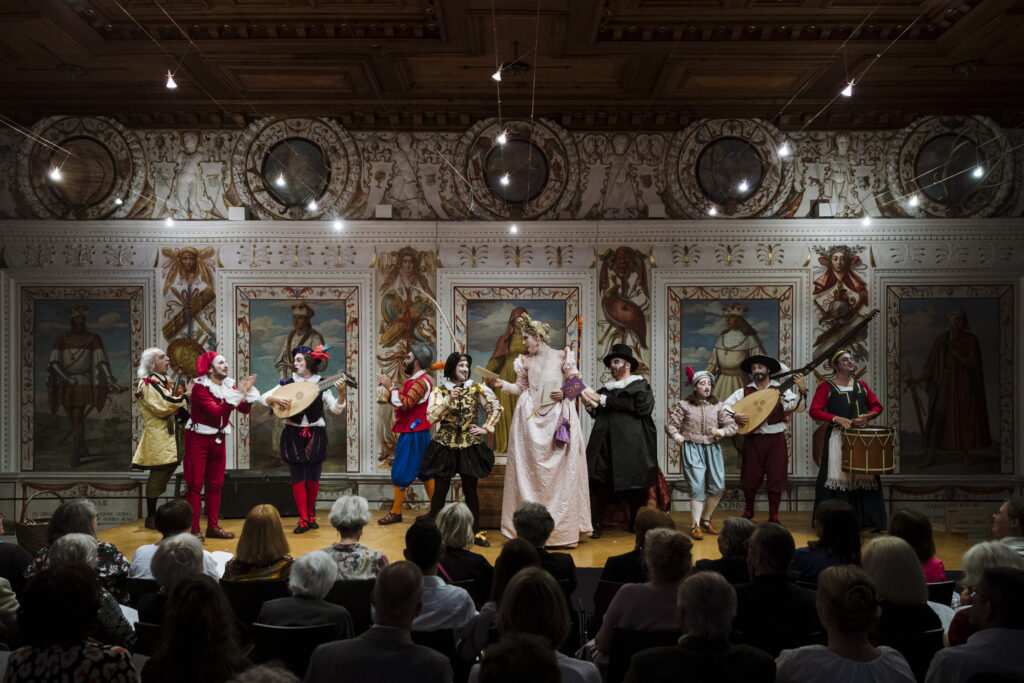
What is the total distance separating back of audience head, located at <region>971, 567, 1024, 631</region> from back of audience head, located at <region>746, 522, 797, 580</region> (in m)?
0.75

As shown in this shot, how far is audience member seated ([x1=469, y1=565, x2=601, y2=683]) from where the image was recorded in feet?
8.78

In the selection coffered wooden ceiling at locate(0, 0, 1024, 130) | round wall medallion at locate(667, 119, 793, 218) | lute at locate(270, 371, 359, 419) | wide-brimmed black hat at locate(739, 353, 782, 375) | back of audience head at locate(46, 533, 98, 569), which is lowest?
back of audience head at locate(46, 533, 98, 569)

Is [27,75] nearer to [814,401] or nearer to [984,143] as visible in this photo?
[814,401]

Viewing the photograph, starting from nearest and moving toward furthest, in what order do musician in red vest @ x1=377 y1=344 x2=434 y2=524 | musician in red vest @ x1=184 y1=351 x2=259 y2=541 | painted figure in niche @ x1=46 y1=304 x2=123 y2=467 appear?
musician in red vest @ x1=184 y1=351 x2=259 y2=541, musician in red vest @ x1=377 y1=344 x2=434 y2=524, painted figure in niche @ x1=46 y1=304 x2=123 y2=467

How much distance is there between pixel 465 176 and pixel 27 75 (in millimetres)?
5151

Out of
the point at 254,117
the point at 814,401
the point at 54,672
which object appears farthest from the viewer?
the point at 254,117

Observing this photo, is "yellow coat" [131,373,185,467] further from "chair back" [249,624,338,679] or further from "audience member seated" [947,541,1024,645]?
"audience member seated" [947,541,1024,645]

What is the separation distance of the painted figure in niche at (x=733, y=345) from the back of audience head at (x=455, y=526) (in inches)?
231

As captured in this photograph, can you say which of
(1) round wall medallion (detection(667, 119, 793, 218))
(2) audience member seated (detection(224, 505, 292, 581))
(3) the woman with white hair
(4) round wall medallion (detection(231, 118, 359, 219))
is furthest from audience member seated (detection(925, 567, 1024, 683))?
(4) round wall medallion (detection(231, 118, 359, 219))

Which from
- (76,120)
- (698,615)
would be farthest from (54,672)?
(76,120)

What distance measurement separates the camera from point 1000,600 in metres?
2.81

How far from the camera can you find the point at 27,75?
28.1 ft

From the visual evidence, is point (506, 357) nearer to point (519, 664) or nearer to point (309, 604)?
point (309, 604)

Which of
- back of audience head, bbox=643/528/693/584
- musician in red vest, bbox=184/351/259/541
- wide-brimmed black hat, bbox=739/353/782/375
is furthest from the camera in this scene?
wide-brimmed black hat, bbox=739/353/782/375
